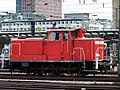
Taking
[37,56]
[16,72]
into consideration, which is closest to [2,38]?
[16,72]

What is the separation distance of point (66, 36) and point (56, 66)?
7.45ft

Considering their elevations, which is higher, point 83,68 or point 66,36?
point 66,36

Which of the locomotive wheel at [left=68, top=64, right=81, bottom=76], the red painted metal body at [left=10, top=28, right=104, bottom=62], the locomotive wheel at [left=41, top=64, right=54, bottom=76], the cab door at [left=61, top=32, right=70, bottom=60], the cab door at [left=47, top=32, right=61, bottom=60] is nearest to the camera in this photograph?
the locomotive wheel at [left=68, top=64, right=81, bottom=76]

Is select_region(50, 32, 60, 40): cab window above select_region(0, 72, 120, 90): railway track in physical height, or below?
above

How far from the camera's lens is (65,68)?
2122 cm

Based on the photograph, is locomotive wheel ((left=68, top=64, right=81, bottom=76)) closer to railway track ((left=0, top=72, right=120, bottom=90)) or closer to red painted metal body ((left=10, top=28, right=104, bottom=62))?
red painted metal body ((left=10, top=28, right=104, bottom=62))

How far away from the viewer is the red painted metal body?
21.1m

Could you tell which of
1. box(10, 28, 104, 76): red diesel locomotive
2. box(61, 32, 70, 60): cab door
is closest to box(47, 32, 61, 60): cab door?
box(10, 28, 104, 76): red diesel locomotive

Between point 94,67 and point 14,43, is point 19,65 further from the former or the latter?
point 94,67

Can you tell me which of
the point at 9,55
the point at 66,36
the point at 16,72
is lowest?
the point at 16,72

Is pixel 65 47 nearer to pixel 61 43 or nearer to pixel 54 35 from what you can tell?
pixel 61 43

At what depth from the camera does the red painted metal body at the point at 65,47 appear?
21.1m

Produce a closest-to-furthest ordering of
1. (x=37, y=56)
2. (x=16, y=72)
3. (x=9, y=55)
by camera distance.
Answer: (x=37, y=56)
(x=9, y=55)
(x=16, y=72)

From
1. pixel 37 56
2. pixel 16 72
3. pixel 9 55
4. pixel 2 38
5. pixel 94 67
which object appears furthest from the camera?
pixel 2 38
